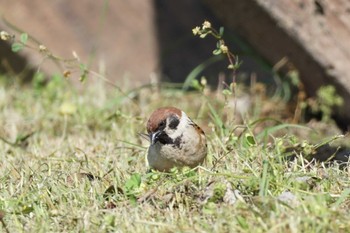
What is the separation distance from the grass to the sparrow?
81mm

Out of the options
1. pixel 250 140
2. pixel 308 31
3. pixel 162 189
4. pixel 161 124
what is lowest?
pixel 162 189

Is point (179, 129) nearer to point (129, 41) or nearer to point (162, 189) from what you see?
point (162, 189)

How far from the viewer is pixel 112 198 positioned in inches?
157

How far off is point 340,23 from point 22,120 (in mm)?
2286

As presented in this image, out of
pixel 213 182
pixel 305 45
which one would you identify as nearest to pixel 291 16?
pixel 305 45

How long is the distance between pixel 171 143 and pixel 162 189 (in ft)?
1.29

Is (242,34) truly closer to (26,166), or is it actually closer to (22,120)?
(22,120)

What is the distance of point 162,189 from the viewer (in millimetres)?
3979

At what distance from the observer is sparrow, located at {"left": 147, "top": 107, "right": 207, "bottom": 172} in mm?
4270

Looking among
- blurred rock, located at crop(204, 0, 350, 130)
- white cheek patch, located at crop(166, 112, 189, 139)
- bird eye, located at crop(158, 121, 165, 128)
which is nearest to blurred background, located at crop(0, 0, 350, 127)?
blurred rock, located at crop(204, 0, 350, 130)

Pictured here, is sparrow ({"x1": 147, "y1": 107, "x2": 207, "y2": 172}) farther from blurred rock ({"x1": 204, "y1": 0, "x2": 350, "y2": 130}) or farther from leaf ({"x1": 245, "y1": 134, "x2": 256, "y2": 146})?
blurred rock ({"x1": 204, "y1": 0, "x2": 350, "y2": 130})

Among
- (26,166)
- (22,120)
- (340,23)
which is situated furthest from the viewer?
(22,120)

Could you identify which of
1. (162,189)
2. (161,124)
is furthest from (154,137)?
(162,189)

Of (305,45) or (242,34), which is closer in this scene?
(305,45)
